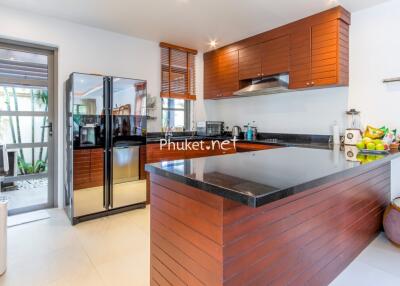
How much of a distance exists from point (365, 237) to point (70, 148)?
3320 mm

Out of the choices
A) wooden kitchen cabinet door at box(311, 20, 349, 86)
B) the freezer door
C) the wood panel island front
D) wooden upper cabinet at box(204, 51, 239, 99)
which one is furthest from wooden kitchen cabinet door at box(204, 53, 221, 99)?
the wood panel island front

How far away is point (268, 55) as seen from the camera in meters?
3.73

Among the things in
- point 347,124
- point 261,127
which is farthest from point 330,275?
point 261,127

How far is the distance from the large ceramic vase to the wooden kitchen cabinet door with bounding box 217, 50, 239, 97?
269 cm

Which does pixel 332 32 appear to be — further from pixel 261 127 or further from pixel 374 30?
pixel 261 127

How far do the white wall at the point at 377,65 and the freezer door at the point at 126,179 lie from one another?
293cm

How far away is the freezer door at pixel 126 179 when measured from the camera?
3246 millimetres

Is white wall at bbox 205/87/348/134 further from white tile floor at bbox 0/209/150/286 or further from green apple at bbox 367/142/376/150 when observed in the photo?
white tile floor at bbox 0/209/150/286

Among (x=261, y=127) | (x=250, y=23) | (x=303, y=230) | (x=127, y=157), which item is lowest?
(x=303, y=230)

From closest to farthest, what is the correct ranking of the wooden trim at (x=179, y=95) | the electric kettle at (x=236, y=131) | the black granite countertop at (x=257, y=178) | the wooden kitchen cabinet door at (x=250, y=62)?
the black granite countertop at (x=257, y=178), the wooden kitchen cabinet door at (x=250, y=62), the wooden trim at (x=179, y=95), the electric kettle at (x=236, y=131)

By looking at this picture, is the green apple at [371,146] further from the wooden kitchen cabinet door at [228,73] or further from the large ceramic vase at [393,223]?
the wooden kitchen cabinet door at [228,73]

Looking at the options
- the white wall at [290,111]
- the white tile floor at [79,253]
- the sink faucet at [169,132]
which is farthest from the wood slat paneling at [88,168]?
the white wall at [290,111]

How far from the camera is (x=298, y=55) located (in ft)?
11.1

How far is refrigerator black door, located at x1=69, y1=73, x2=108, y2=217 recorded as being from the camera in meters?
2.92
